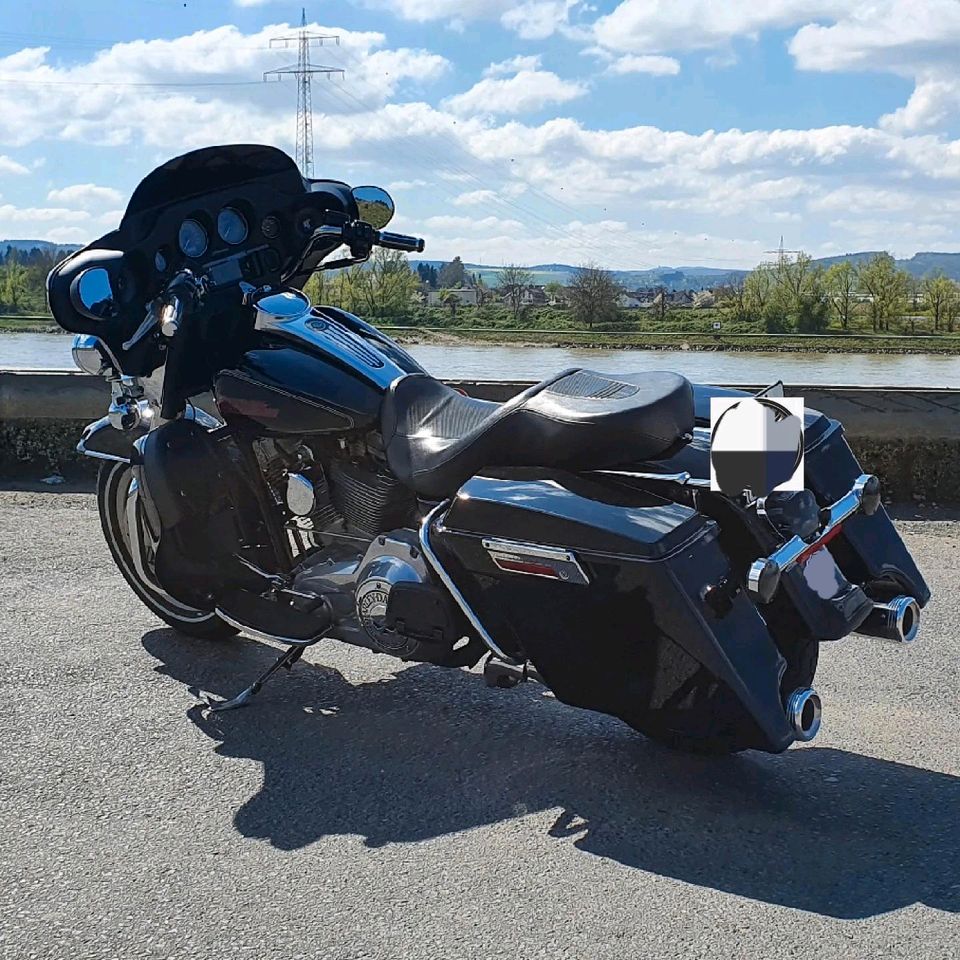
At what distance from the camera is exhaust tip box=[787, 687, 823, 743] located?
3.31 metres

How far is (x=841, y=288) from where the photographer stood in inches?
444

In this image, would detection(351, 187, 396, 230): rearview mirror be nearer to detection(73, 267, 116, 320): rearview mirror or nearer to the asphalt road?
detection(73, 267, 116, 320): rearview mirror

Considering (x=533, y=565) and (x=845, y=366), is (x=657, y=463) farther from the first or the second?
(x=845, y=366)

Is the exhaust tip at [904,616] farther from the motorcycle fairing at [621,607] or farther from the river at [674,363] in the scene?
the river at [674,363]

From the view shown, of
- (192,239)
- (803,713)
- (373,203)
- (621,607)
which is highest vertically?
(373,203)

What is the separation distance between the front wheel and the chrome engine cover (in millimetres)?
1274

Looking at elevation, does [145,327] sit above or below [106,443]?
above

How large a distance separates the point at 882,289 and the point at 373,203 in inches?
307

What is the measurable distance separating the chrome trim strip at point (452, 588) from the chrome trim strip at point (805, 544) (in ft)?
2.61

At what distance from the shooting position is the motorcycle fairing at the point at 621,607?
3.24 meters

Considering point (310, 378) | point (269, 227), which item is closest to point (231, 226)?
point (269, 227)

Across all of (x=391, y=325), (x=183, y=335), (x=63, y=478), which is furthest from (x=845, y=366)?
(x=183, y=335)

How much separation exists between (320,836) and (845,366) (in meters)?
7.57

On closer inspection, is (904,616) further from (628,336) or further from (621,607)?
(628,336)
